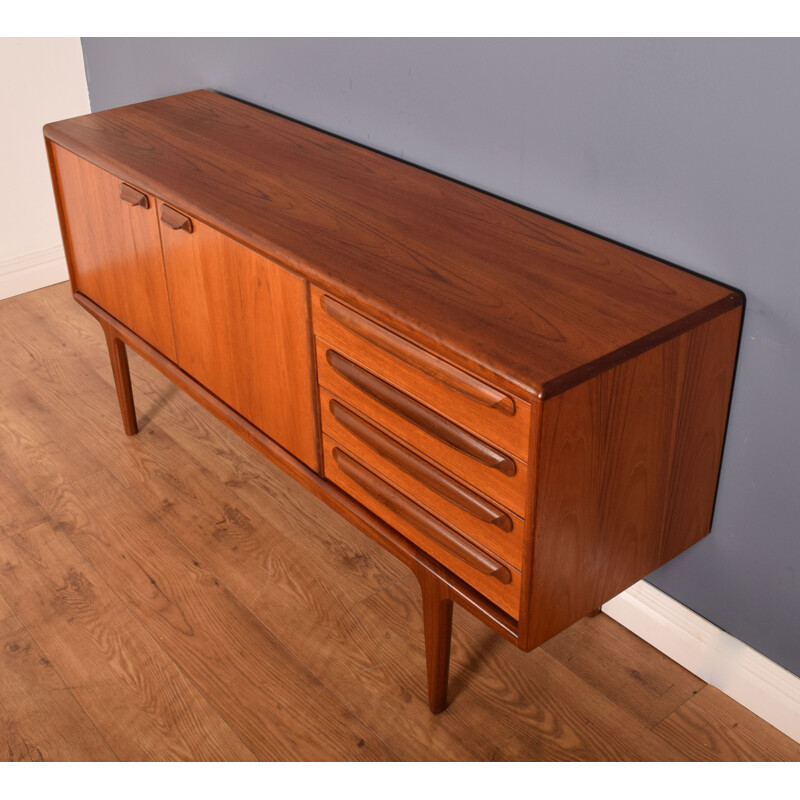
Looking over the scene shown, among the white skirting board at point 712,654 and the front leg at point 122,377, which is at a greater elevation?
the front leg at point 122,377

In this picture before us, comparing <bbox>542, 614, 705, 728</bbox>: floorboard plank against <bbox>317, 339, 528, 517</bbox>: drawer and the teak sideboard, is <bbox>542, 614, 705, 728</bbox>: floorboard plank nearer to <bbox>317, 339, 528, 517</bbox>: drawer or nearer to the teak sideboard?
the teak sideboard

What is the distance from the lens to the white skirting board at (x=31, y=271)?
3.16m

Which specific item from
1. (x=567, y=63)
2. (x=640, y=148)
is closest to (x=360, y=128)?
(x=567, y=63)

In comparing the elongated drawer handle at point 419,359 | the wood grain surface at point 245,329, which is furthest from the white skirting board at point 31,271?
the elongated drawer handle at point 419,359

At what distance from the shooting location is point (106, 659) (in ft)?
6.07

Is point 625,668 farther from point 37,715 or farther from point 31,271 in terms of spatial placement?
point 31,271

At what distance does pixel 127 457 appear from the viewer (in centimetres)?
241

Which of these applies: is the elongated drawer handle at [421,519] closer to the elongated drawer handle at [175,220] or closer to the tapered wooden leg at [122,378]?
the elongated drawer handle at [175,220]

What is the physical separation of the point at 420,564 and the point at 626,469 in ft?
1.22

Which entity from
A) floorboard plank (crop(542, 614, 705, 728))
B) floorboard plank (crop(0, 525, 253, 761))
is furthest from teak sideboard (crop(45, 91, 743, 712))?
floorboard plank (crop(0, 525, 253, 761))

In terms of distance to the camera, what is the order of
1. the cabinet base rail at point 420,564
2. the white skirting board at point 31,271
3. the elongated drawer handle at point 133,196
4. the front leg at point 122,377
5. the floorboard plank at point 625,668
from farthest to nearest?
1. the white skirting board at point 31,271
2. the front leg at point 122,377
3. the elongated drawer handle at point 133,196
4. the floorboard plank at point 625,668
5. the cabinet base rail at point 420,564

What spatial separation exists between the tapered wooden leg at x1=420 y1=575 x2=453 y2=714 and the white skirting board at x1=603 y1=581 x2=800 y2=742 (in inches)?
15.6

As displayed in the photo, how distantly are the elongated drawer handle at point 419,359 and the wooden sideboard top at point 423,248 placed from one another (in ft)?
0.07

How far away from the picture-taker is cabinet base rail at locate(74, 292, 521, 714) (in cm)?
149
